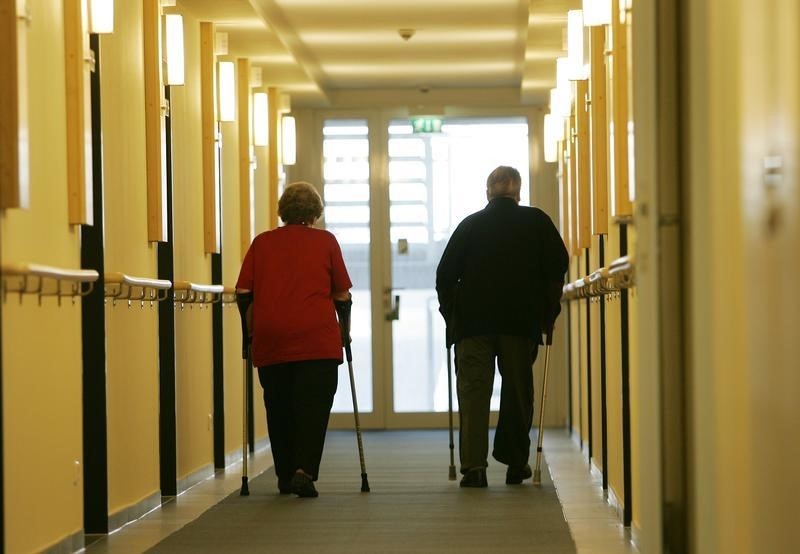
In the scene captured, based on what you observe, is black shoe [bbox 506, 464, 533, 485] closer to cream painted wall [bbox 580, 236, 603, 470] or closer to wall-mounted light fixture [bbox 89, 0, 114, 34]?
cream painted wall [bbox 580, 236, 603, 470]

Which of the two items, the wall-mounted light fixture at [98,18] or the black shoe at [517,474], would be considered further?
the black shoe at [517,474]

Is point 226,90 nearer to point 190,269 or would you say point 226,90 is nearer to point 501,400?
point 190,269

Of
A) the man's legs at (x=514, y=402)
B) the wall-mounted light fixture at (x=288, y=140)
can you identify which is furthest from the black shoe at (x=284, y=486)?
the wall-mounted light fixture at (x=288, y=140)

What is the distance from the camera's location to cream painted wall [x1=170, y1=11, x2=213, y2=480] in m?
6.58

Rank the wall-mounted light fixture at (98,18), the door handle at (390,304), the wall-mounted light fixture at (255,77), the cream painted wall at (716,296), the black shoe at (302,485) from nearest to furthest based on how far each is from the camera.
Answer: the cream painted wall at (716,296) → the wall-mounted light fixture at (98,18) → the black shoe at (302,485) → the wall-mounted light fixture at (255,77) → the door handle at (390,304)

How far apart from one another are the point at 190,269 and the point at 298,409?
1.21 metres

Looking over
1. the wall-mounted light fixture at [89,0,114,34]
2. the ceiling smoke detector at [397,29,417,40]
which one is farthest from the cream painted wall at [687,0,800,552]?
the ceiling smoke detector at [397,29,417,40]

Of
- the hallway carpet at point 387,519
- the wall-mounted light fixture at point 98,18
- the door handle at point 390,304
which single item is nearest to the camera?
the hallway carpet at point 387,519

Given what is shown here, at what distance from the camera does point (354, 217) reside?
426 inches

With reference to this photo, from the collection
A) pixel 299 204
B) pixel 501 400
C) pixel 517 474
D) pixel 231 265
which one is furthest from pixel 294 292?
pixel 231 265

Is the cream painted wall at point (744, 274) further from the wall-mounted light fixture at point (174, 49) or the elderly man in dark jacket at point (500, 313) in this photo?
the wall-mounted light fixture at point (174, 49)

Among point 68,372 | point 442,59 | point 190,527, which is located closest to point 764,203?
point 68,372

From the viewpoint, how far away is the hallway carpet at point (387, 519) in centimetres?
459

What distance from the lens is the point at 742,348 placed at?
9.11 ft
